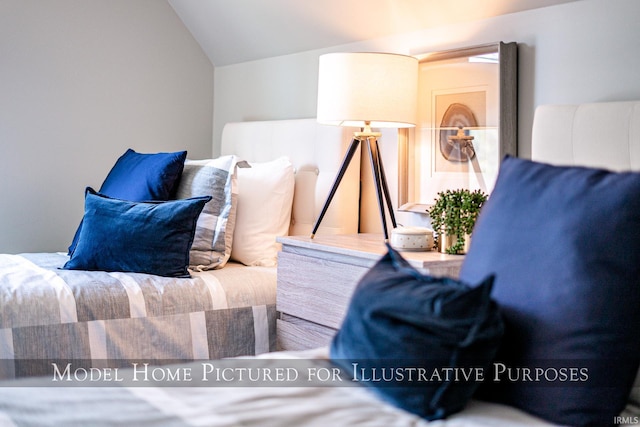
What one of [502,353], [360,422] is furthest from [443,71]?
[360,422]

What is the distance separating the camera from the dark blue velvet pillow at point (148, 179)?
113 inches

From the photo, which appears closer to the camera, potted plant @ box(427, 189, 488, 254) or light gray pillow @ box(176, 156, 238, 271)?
potted plant @ box(427, 189, 488, 254)

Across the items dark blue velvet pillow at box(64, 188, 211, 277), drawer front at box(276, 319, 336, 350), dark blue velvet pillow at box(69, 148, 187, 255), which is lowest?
drawer front at box(276, 319, 336, 350)

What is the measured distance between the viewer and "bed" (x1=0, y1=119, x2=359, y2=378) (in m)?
2.23

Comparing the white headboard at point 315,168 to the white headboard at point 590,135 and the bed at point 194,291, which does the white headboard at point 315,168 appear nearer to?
the bed at point 194,291

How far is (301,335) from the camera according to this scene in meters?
2.50

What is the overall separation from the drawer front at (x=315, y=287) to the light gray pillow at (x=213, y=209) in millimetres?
371

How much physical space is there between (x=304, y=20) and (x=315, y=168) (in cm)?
70

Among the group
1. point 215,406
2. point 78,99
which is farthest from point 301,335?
point 78,99

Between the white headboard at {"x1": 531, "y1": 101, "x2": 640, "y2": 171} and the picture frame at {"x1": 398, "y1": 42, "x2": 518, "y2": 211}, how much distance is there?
0.68 feet

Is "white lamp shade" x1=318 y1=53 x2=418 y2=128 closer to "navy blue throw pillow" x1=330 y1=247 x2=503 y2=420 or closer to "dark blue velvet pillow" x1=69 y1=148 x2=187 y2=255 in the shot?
"dark blue velvet pillow" x1=69 y1=148 x2=187 y2=255

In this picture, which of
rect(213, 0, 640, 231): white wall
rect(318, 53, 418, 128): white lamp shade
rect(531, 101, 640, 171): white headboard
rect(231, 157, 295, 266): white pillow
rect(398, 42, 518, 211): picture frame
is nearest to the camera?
rect(531, 101, 640, 171): white headboard

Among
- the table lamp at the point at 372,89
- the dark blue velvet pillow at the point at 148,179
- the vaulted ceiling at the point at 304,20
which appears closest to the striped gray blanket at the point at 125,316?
the dark blue velvet pillow at the point at 148,179

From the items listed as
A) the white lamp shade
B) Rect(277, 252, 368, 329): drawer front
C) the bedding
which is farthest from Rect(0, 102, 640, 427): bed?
the white lamp shade
